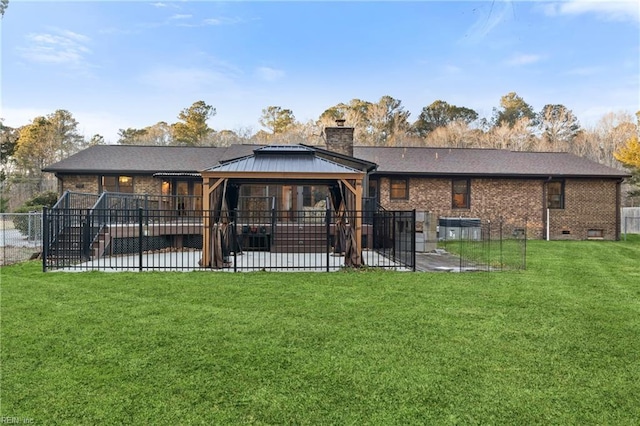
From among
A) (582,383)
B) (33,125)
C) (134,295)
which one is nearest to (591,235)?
(582,383)

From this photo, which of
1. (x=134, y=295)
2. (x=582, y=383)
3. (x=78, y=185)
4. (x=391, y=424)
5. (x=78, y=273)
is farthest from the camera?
(x=78, y=185)

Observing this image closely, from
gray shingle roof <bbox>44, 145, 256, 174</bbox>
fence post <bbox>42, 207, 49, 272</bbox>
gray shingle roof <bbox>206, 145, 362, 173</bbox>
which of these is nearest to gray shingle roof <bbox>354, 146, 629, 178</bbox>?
gray shingle roof <bbox>44, 145, 256, 174</bbox>

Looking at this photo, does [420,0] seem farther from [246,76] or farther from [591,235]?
[246,76]

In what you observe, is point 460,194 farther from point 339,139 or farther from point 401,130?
point 401,130

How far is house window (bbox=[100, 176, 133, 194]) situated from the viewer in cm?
1934

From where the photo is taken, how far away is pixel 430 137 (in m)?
46.8

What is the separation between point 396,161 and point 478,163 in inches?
173

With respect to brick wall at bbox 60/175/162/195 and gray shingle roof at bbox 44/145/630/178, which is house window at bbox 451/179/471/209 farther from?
brick wall at bbox 60/175/162/195

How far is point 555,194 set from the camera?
2031 centimetres

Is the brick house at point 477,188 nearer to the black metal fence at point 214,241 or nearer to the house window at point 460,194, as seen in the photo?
the house window at point 460,194

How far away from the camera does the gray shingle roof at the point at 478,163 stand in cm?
1980

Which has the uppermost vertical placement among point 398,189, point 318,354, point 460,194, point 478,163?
point 478,163

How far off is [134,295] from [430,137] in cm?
4446

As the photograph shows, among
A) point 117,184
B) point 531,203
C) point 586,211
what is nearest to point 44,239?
point 117,184
